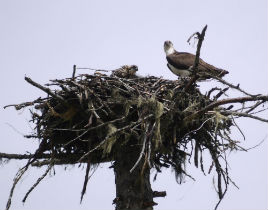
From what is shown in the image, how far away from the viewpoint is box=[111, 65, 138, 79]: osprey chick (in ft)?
23.8

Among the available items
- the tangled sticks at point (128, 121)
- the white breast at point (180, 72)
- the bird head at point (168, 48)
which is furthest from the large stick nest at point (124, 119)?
the bird head at point (168, 48)

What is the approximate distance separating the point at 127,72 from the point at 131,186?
6.84 ft

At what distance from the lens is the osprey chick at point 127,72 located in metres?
7.27

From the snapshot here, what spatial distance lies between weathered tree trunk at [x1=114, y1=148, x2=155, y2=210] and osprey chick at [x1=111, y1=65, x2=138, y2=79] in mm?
1509

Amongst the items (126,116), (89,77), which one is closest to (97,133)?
(126,116)

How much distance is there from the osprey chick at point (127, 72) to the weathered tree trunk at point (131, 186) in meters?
1.51

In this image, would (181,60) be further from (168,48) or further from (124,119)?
(124,119)

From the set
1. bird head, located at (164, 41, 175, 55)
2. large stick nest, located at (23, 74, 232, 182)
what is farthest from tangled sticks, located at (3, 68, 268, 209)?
bird head, located at (164, 41, 175, 55)

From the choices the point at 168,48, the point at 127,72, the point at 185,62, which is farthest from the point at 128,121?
the point at 168,48

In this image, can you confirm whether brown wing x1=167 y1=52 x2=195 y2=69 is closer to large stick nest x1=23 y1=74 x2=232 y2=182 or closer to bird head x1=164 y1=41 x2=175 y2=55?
bird head x1=164 y1=41 x2=175 y2=55

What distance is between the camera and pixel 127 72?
24.1 feet

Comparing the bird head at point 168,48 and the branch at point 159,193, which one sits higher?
the bird head at point 168,48

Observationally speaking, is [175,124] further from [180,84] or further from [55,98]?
[55,98]

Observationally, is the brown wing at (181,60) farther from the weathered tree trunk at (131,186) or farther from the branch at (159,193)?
the branch at (159,193)
